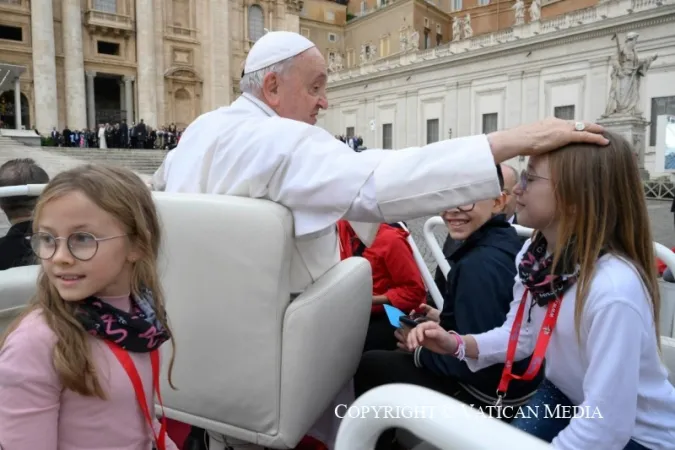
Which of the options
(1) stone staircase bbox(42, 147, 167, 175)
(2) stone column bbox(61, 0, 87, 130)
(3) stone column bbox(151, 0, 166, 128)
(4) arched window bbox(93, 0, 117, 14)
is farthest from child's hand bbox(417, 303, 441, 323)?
(4) arched window bbox(93, 0, 117, 14)

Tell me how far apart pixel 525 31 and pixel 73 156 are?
2023 centimetres

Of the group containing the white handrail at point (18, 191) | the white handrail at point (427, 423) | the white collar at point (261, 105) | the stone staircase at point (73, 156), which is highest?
the stone staircase at point (73, 156)

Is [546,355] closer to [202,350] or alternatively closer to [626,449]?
[626,449]

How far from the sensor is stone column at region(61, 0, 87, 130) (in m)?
28.1

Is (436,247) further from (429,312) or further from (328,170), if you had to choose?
(328,170)

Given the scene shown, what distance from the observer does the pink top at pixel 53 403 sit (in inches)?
39.4

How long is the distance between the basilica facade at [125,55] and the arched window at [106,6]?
6 cm

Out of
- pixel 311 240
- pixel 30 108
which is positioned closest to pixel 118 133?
pixel 30 108

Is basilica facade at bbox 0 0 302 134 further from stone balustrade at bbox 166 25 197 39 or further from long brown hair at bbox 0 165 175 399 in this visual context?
long brown hair at bbox 0 165 175 399

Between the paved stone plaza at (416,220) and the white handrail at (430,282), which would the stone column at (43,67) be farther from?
the white handrail at (430,282)

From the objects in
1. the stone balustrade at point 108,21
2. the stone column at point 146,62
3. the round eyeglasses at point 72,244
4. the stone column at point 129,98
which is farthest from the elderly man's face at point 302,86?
the stone balustrade at point 108,21

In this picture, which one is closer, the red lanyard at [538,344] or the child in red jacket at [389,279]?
the red lanyard at [538,344]

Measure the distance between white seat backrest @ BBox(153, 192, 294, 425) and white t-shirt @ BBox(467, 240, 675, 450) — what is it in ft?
2.53

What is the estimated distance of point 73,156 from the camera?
1975 centimetres
